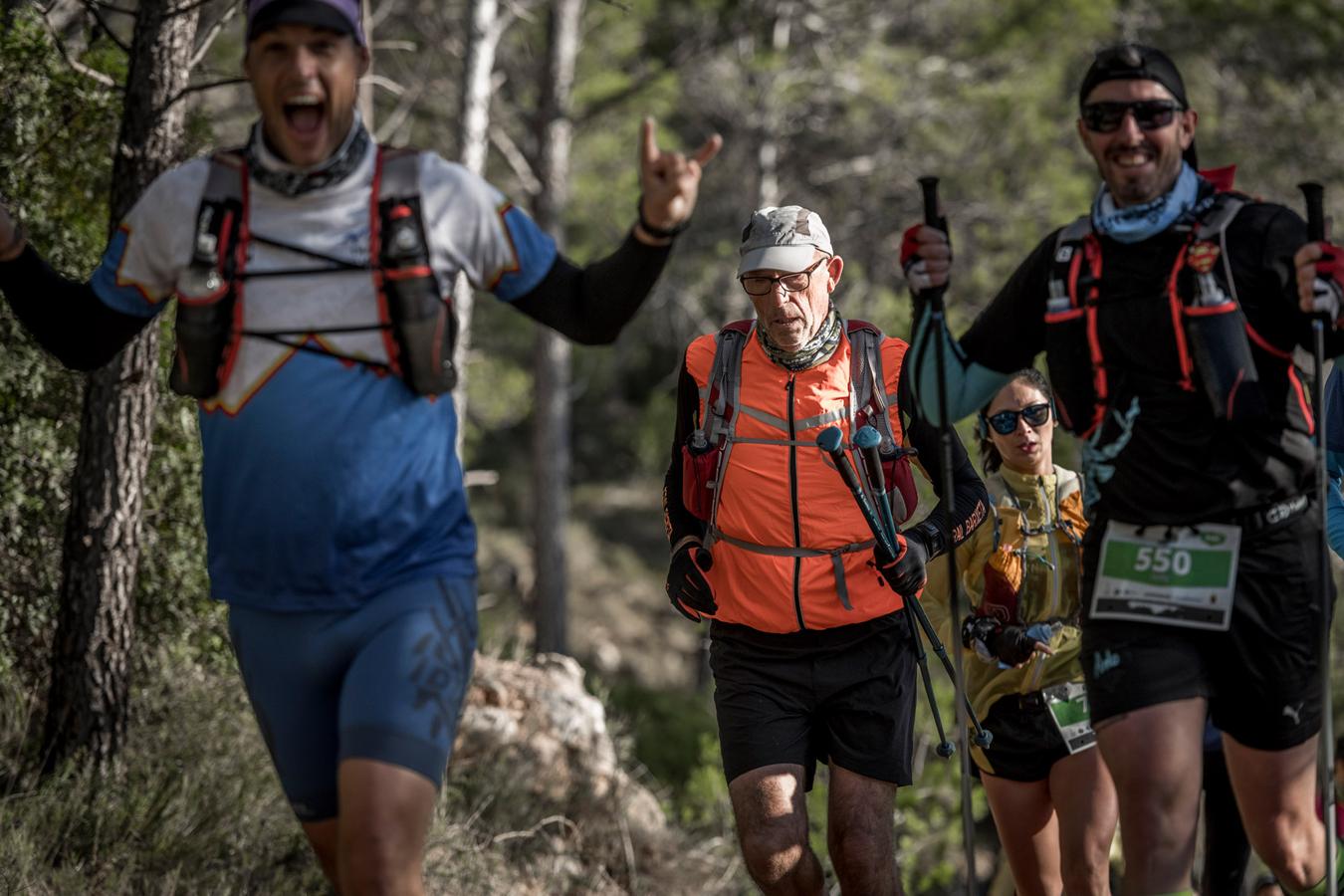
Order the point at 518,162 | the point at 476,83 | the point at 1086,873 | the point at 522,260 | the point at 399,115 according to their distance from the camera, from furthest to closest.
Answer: the point at 518,162 → the point at 476,83 → the point at 399,115 → the point at 1086,873 → the point at 522,260

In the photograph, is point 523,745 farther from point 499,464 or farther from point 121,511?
point 499,464

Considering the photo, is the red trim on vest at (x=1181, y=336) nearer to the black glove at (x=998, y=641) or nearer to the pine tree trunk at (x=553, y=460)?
the black glove at (x=998, y=641)

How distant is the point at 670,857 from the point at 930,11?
742 inches

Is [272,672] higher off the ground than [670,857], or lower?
higher

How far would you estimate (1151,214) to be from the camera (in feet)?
13.1

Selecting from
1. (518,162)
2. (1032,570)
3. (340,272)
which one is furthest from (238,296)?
(518,162)

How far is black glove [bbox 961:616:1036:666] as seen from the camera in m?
5.86

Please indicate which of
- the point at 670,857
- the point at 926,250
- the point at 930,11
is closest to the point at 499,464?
the point at 930,11

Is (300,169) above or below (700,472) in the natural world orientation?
above

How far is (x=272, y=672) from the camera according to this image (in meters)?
3.77

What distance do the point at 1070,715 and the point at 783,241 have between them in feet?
6.45

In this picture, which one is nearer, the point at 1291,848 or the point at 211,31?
the point at 1291,848

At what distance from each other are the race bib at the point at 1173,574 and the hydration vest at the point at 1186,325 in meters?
0.28

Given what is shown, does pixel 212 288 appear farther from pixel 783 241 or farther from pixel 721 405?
pixel 783 241
